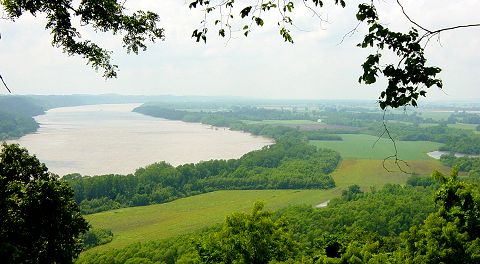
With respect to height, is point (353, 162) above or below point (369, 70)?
below

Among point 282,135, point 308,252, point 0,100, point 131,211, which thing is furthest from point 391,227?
point 0,100

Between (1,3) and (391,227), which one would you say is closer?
(1,3)

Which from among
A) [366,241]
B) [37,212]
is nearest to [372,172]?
[366,241]

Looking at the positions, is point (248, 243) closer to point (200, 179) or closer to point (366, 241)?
point (366, 241)

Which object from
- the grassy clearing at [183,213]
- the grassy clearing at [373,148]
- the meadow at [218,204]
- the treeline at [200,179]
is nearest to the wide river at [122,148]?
the treeline at [200,179]

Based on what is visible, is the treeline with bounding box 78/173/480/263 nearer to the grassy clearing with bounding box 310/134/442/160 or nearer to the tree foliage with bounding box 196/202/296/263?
the tree foliage with bounding box 196/202/296/263

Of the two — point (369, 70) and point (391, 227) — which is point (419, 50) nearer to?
point (369, 70)

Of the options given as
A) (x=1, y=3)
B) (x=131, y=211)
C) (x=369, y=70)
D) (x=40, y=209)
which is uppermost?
(x=1, y=3)
